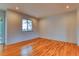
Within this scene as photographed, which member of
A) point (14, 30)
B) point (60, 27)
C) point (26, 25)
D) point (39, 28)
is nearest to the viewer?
point (14, 30)

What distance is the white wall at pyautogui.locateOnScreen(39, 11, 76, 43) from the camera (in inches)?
247

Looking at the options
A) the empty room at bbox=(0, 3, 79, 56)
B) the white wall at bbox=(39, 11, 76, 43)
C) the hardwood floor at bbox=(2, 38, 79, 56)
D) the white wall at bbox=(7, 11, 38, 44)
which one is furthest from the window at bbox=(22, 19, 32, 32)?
the hardwood floor at bbox=(2, 38, 79, 56)

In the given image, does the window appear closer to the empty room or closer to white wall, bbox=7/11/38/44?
the empty room

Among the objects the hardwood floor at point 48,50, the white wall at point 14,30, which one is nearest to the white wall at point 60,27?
the hardwood floor at point 48,50

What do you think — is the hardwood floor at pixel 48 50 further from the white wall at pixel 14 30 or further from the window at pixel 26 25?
the window at pixel 26 25

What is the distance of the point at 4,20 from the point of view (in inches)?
230

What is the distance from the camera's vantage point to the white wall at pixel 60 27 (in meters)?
6.29

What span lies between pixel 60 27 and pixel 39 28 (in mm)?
1993

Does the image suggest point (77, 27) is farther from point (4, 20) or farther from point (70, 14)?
point (4, 20)

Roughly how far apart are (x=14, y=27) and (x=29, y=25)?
1.52 meters

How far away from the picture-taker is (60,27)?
23.9 feet

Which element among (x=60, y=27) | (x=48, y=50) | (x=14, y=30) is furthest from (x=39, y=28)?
(x=48, y=50)

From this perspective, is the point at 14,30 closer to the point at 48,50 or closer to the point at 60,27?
the point at 48,50

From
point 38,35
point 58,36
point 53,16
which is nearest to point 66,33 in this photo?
point 58,36
